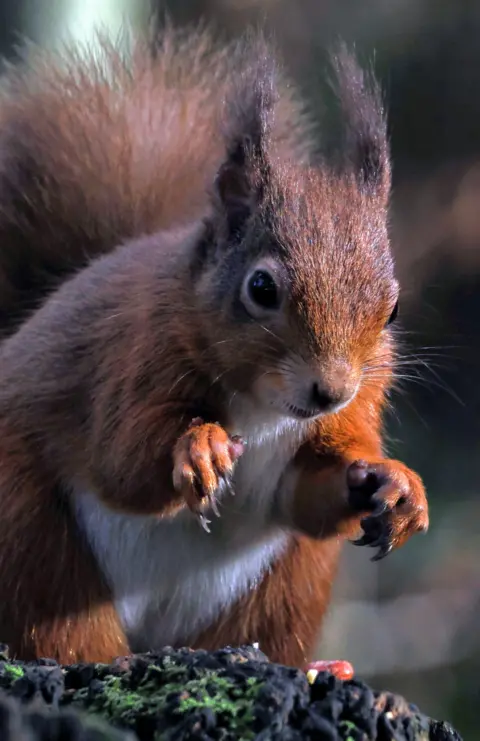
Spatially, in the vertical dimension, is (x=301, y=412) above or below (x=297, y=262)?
below

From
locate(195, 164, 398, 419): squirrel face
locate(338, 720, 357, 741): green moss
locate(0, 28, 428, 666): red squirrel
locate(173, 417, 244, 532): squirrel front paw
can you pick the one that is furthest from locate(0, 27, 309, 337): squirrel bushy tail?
locate(338, 720, 357, 741): green moss

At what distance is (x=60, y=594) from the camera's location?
1201mm

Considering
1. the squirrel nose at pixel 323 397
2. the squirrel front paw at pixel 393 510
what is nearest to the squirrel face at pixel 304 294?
the squirrel nose at pixel 323 397

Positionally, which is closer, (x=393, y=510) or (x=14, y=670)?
(x=14, y=670)

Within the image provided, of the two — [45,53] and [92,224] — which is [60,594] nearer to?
[92,224]

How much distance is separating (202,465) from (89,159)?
0.63 meters

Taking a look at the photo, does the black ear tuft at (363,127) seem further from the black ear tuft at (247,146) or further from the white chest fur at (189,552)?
the white chest fur at (189,552)

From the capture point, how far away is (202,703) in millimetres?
744

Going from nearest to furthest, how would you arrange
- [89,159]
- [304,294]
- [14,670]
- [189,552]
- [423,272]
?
[14,670] < [304,294] < [189,552] < [89,159] < [423,272]

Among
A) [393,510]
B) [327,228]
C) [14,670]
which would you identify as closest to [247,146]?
[327,228]

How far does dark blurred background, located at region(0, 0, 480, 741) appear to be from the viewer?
1876 mm

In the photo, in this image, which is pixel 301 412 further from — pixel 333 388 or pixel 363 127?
pixel 363 127

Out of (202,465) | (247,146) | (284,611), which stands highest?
(247,146)

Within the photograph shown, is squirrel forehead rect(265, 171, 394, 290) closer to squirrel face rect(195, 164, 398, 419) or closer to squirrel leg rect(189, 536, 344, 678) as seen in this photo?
squirrel face rect(195, 164, 398, 419)
